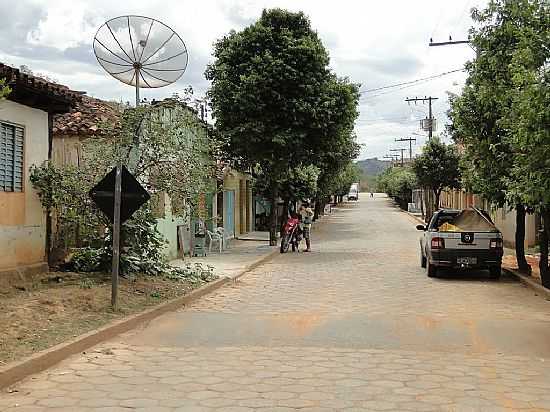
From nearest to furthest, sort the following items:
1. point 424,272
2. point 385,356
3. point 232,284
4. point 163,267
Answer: point 385,356, point 163,267, point 232,284, point 424,272

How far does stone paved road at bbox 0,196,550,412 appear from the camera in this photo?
6309 mm

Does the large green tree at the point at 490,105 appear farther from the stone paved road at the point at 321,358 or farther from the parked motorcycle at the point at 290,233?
the parked motorcycle at the point at 290,233

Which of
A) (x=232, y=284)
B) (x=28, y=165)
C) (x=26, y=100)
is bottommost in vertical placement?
(x=232, y=284)

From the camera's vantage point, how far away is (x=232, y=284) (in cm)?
1609

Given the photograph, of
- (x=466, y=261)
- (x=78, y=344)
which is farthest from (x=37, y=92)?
(x=466, y=261)

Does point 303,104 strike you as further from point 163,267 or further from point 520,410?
point 520,410

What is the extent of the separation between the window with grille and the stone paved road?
406cm

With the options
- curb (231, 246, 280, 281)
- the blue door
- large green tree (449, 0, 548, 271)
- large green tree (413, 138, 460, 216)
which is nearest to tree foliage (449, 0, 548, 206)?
large green tree (449, 0, 548, 271)

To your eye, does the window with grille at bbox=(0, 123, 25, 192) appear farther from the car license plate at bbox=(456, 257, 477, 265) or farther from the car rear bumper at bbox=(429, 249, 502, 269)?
the car license plate at bbox=(456, 257, 477, 265)

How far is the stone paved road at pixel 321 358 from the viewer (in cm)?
631

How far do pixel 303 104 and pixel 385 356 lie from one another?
16.3 meters

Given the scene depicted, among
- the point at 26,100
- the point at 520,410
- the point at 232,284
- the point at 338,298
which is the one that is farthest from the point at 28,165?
the point at 520,410

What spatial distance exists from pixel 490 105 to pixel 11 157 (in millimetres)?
9563

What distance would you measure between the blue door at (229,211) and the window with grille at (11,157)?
57.3 feet
